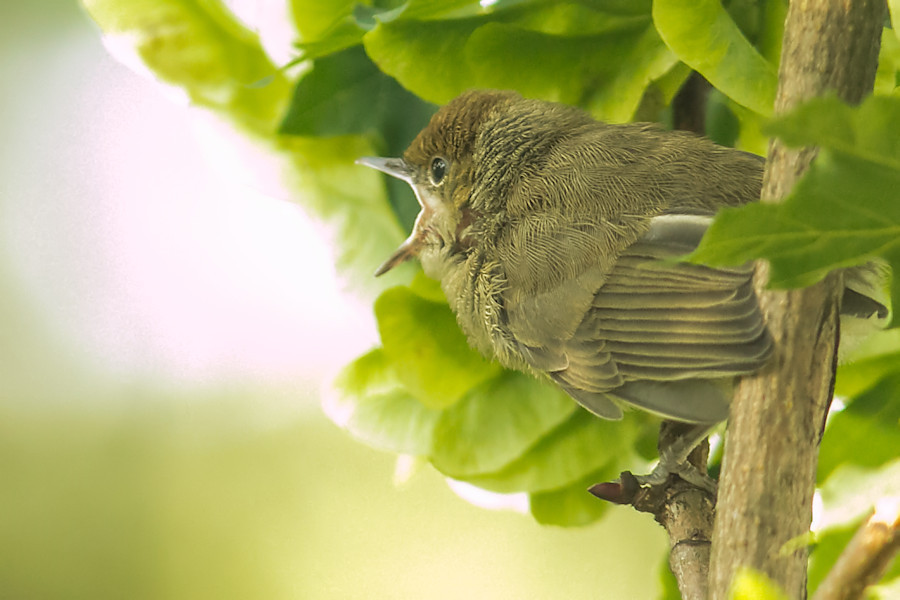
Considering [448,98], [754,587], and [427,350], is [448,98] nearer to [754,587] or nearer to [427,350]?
[427,350]

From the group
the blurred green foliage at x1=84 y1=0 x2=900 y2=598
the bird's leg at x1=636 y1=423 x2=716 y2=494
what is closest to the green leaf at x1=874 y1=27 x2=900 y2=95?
the blurred green foliage at x1=84 y1=0 x2=900 y2=598

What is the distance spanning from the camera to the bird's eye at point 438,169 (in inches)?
14.0

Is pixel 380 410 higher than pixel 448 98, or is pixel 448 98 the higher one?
pixel 448 98

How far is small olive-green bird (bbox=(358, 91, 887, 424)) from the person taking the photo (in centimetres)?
25

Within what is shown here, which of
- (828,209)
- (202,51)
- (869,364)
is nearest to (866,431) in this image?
(869,364)

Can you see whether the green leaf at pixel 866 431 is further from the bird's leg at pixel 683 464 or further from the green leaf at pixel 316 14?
the green leaf at pixel 316 14

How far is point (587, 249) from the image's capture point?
0.30m

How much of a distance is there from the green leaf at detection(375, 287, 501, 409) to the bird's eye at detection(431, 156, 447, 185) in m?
0.05

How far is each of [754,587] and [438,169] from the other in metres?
0.23

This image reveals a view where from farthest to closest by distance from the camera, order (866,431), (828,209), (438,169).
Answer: (438,169) < (866,431) < (828,209)

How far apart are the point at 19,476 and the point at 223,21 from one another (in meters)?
0.88

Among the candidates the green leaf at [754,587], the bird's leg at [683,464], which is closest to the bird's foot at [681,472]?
the bird's leg at [683,464]

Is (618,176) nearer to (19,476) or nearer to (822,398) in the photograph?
(822,398)

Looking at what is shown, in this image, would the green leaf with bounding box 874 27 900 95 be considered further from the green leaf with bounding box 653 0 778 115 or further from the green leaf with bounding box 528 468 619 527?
the green leaf with bounding box 528 468 619 527
